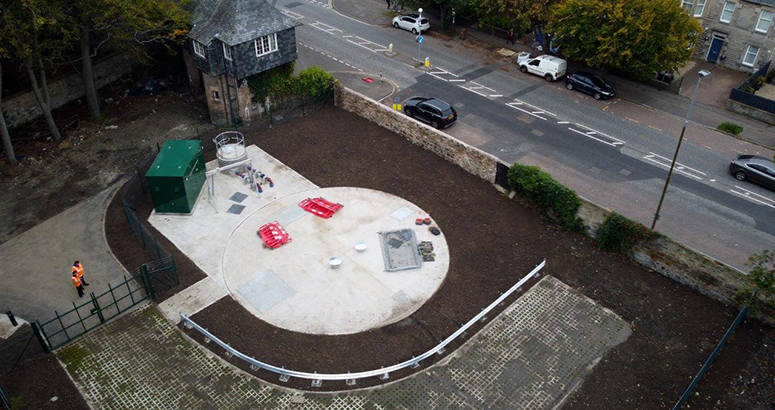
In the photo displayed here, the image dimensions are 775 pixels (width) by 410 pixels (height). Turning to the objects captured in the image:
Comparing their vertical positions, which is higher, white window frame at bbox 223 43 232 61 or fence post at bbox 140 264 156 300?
white window frame at bbox 223 43 232 61

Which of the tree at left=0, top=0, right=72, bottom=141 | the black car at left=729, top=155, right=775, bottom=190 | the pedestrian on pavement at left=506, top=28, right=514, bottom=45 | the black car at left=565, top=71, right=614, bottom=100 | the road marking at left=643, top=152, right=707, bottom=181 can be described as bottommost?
the road marking at left=643, top=152, right=707, bottom=181

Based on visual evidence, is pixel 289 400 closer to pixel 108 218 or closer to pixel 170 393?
pixel 170 393

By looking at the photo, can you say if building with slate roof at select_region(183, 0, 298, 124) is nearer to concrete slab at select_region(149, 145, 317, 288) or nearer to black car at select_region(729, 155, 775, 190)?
concrete slab at select_region(149, 145, 317, 288)

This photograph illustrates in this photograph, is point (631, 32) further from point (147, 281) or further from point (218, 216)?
point (147, 281)

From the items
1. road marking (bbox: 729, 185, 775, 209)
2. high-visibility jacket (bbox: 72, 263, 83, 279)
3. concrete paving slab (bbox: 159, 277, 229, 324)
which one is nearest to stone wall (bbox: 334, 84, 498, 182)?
road marking (bbox: 729, 185, 775, 209)

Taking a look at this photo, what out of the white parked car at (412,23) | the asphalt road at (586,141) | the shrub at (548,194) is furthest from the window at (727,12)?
the shrub at (548,194)

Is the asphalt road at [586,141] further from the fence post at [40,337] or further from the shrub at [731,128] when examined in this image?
the fence post at [40,337]

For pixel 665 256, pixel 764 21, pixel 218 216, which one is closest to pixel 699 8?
pixel 764 21
